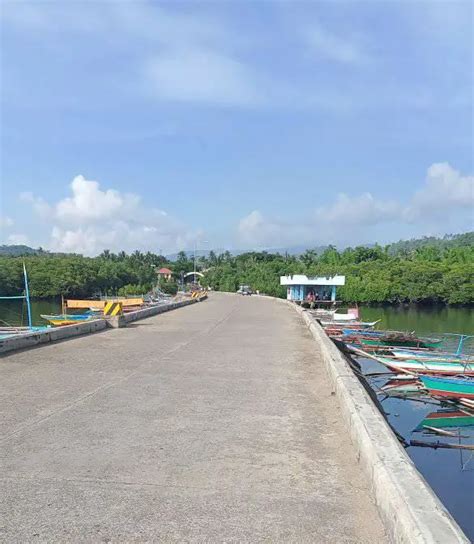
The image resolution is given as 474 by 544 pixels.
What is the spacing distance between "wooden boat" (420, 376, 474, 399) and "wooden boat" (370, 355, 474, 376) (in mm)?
1538

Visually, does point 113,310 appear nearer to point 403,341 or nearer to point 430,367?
point 430,367

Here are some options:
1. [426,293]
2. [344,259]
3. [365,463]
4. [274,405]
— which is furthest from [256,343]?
[344,259]

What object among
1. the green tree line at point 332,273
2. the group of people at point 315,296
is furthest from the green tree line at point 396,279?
the group of people at point 315,296

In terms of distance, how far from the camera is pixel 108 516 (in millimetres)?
3252

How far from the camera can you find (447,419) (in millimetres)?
13586

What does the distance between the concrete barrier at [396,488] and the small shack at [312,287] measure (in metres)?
40.0

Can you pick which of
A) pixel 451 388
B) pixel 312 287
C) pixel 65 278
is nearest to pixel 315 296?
pixel 312 287

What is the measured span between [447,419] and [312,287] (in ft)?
110

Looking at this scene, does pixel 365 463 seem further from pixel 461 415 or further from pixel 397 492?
pixel 461 415

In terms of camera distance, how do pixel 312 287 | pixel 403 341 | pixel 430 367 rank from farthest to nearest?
pixel 312 287 < pixel 403 341 < pixel 430 367

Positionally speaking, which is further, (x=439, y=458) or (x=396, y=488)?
(x=439, y=458)

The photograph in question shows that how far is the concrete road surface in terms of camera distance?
126 inches

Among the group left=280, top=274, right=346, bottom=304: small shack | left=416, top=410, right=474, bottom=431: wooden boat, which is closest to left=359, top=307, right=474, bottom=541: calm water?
left=416, top=410, right=474, bottom=431: wooden boat

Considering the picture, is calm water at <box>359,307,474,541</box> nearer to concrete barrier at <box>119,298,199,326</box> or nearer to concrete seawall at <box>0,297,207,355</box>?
concrete seawall at <box>0,297,207,355</box>
